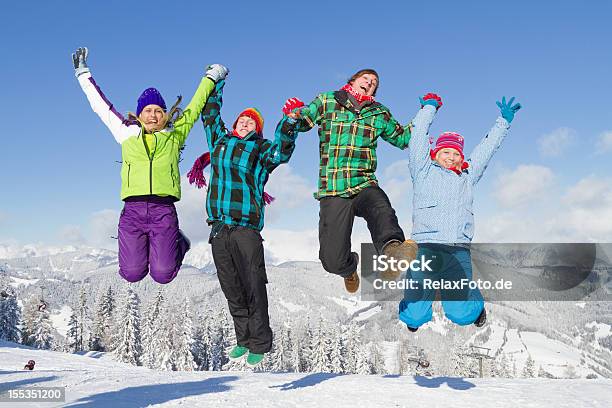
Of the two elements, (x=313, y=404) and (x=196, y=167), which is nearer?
(x=196, y=167)

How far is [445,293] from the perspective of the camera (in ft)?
22.7

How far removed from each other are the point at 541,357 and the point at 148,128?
20913 centimetres

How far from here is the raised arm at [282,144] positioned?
6.91 meters

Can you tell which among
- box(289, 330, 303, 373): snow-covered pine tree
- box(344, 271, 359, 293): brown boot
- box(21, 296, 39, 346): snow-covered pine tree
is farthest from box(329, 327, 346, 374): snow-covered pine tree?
box(344, 271, 359, 293): brown boot

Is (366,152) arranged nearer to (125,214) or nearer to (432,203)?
(432,203)

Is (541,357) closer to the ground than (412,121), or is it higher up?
closer to the ground

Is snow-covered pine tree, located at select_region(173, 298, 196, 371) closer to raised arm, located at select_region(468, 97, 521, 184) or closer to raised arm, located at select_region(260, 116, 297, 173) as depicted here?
raised arm, located at select_region(260, 116, 297, 173)

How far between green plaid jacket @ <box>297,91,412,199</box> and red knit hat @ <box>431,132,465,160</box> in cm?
60

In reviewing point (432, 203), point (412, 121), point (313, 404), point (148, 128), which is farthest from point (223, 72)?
point (313, 404)

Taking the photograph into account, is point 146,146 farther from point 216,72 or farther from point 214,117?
point 216,72

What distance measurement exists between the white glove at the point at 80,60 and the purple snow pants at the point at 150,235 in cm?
211

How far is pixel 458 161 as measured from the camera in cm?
752

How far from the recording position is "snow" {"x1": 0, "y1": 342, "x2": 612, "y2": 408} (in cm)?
1462

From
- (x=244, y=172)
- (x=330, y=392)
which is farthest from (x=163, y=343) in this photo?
(x=244, y=172)
